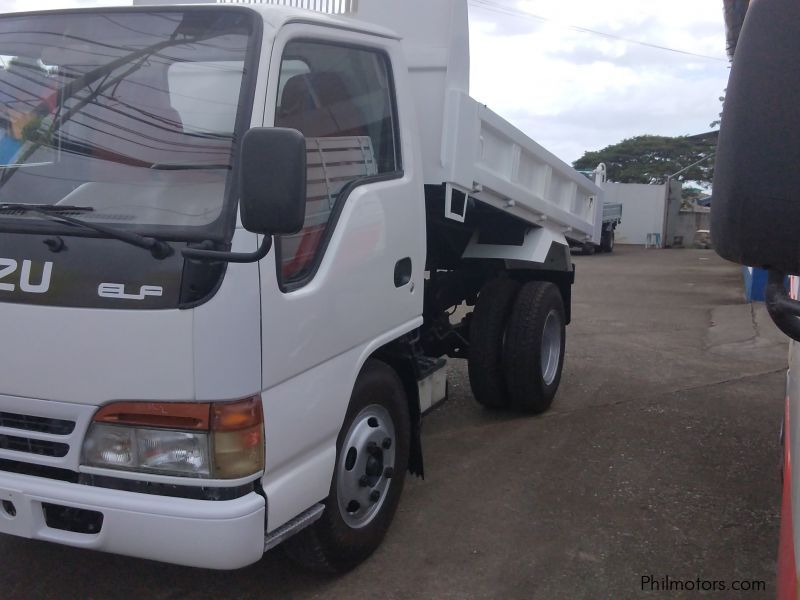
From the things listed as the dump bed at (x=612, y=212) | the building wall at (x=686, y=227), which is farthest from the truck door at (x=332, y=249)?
the building wall at (x=686, y=227)

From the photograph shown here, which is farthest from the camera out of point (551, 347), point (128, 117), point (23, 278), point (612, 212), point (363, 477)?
point (612, 212)

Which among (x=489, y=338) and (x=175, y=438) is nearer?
(x=175, y=438)

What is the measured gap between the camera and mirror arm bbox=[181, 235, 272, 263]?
2465mm

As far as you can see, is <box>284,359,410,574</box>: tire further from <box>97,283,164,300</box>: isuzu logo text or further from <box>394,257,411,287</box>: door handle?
<box>97,283,164,300</box>: isuzu logo text

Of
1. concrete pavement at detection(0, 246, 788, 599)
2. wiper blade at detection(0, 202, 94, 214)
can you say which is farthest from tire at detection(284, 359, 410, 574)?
wiper blade at detection(0, 202, 94, 214)

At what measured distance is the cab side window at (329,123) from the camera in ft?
9.96

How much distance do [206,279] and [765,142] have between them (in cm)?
172

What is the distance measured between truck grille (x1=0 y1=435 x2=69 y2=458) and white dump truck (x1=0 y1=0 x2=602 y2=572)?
19mm

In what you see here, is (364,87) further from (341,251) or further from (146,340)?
(146,340)

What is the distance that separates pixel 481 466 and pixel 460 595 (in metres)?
1.56

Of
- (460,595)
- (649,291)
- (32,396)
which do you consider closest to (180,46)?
(32,396)

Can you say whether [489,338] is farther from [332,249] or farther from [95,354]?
[95,354]

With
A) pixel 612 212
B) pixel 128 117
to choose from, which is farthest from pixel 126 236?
pixel 612 212

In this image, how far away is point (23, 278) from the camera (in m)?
2.67
